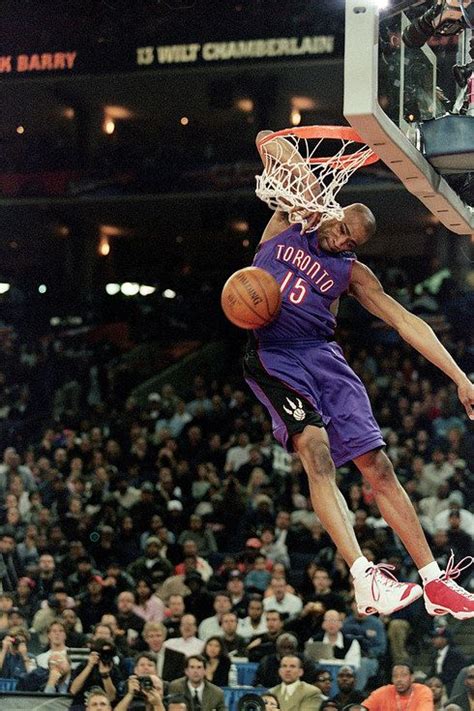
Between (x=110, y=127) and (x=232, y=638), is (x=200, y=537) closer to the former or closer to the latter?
(x=232, y=638)

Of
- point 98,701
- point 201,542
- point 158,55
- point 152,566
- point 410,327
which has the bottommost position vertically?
point 98,701

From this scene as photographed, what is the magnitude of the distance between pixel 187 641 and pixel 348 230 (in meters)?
5.72

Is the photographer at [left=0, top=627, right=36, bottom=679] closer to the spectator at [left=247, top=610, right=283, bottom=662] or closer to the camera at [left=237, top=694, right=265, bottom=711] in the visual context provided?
the spectator at [left=247, top=610, right=283, bottom=662]

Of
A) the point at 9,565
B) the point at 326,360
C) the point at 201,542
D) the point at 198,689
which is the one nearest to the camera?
the point at 326,360

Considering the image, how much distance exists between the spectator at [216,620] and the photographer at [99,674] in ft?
2.86

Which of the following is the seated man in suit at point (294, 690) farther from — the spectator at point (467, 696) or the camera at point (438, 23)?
the camera at point (438, 23)

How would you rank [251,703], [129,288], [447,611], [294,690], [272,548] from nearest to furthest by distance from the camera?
1. [447,611]
2. [251,703]
3. [294,690]
4. [272,548]
5. [129,288]

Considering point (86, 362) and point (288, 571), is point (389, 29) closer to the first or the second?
point (288, 571)

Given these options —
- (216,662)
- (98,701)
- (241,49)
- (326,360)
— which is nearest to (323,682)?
(216,662)

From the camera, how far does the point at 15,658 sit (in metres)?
10.8

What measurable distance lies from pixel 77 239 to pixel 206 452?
8.02 metres

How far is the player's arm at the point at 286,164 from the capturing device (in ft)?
18.5

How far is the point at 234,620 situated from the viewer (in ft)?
35.0

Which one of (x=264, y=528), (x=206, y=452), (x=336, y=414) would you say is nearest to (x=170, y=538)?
(x=264, y=528)
